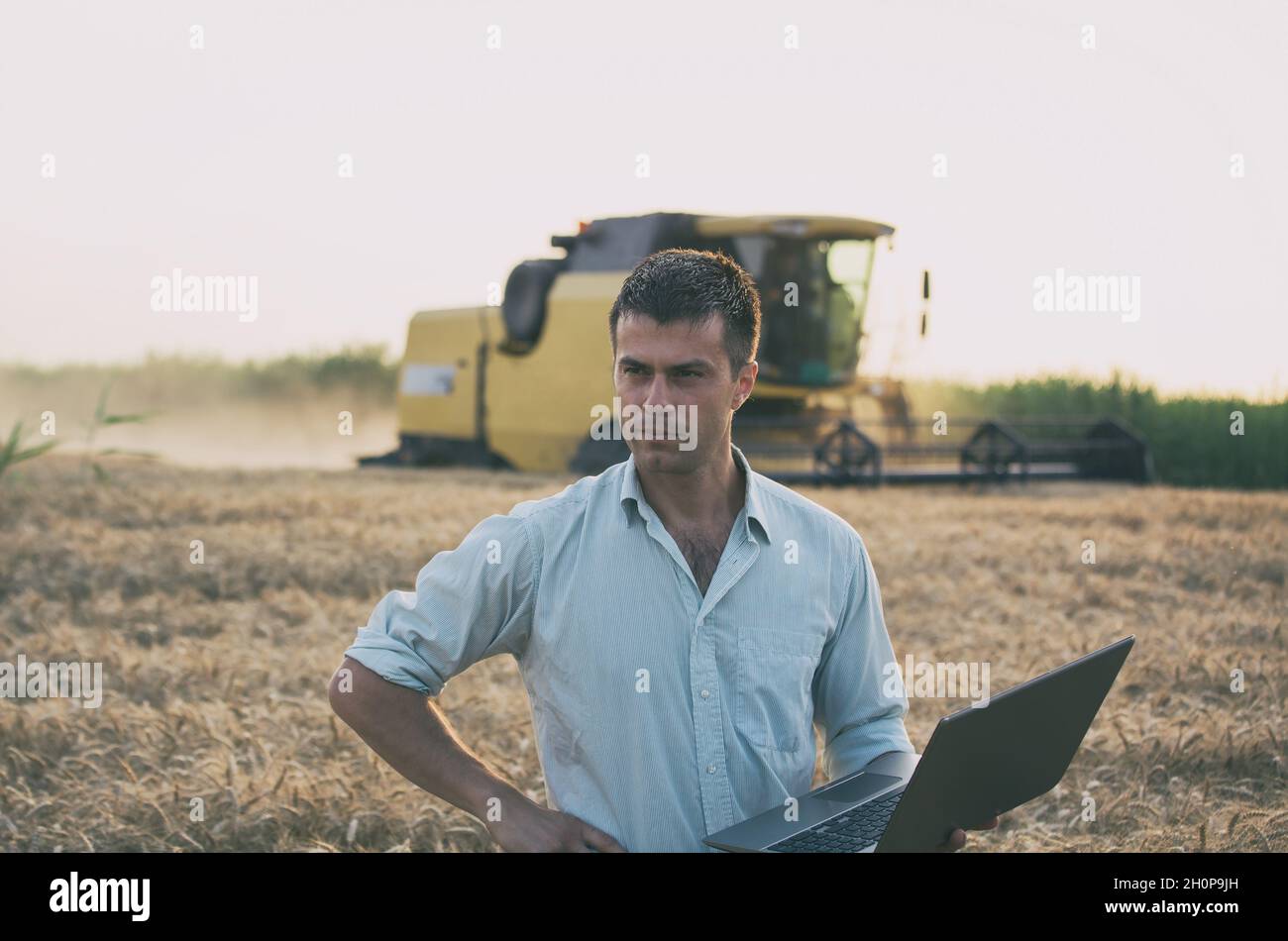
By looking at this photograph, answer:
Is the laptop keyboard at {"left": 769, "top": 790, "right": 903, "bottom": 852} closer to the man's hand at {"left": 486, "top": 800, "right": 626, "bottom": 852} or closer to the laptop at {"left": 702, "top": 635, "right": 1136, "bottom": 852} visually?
the laptop at {"left": 702, "top": 635, "right": 1136, "bottom": 852}

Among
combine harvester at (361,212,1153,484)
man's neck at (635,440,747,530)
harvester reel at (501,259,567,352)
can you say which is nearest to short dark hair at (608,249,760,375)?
man's neck at (635,440,747,530)

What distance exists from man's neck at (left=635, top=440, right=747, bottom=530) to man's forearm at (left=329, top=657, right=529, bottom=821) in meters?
0.55

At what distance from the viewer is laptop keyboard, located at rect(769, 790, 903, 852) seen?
2.11 m

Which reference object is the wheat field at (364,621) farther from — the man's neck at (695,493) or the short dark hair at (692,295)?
the short dark hair at (692,295)

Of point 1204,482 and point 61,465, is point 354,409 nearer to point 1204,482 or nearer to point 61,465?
point 61,465

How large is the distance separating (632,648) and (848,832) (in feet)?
1.57

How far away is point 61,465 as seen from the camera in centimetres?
1770

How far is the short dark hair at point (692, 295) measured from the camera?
2240 millimetres

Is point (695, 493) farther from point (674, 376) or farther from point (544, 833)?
point (544, 833)

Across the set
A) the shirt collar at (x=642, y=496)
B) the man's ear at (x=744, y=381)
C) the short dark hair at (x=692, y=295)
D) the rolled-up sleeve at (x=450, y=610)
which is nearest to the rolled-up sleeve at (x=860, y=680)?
the shirt collar at (x=642, y=496)

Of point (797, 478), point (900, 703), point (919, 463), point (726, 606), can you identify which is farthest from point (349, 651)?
point (919, 463)

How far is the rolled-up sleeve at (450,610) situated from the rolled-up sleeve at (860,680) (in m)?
0.64

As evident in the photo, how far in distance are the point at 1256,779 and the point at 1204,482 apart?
54.7 ft

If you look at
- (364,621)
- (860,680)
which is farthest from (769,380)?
(860,680)
